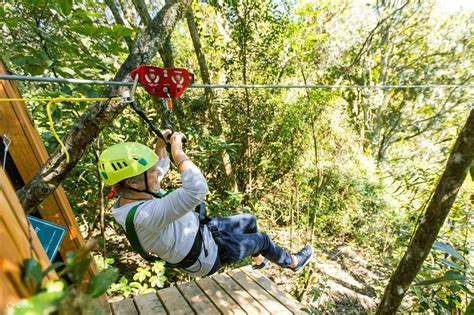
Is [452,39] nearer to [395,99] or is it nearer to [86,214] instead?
[395,99]

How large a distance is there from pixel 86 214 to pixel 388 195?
6093mm

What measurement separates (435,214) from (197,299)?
7.39 feet

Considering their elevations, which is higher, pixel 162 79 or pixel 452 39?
pixel 162 79

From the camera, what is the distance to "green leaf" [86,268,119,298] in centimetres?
36

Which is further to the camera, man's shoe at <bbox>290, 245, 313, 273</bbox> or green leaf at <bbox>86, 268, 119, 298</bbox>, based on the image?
man's shoe at <bbox>290, 245, 313, 273</bbox>

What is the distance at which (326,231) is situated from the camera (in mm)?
6801

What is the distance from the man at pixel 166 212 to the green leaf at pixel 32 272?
1113mm

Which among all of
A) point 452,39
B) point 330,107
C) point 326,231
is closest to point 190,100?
point 330,107

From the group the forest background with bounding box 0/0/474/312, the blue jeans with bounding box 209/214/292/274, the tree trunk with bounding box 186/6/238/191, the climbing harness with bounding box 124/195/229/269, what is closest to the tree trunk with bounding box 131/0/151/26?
the forest background with bounding box 0/0/474/312

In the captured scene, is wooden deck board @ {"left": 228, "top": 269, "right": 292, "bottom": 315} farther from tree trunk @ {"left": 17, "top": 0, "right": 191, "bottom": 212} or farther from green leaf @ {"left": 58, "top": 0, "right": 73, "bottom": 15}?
green leaf @ {"left": 58, "top": 0, "right": 73, "bottom": 15}

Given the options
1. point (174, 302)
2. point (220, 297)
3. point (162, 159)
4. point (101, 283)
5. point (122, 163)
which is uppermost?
point (101, 283)

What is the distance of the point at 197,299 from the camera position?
8.51 ft

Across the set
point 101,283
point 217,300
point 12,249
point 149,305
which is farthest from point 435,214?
point 149,305

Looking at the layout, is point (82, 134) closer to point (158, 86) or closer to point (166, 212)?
point (158, 86)
